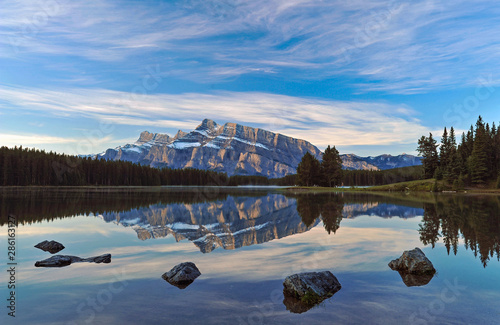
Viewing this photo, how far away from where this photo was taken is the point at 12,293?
1259cm

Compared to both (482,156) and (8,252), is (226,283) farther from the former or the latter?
(482,156)

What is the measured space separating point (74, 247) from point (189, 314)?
48.4 feet

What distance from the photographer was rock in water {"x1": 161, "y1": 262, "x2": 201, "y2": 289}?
13.7m

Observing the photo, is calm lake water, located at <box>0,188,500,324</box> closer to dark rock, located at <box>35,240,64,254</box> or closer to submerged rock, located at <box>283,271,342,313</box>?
submerged rock, located at <box>283,271,342,313</box>

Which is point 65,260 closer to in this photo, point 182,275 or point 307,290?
point 182,275

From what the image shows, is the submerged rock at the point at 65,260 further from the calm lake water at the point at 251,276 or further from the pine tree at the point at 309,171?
the pine tree at the point at 309,171

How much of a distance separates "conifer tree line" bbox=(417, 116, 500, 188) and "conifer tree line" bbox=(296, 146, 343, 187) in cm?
3336

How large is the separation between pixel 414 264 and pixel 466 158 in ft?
431

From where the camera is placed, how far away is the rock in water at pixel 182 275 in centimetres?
1371

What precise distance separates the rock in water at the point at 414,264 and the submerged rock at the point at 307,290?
4317mm

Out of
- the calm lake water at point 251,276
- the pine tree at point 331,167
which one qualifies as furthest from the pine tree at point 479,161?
the calm lake water at point 251,276

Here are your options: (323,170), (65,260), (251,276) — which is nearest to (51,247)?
(65,260)

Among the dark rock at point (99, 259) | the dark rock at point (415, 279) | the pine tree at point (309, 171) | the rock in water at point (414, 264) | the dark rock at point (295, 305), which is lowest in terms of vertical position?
the dark rock at point (99, 259)

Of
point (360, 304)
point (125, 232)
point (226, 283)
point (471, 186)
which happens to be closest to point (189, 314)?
point (226, 283)
